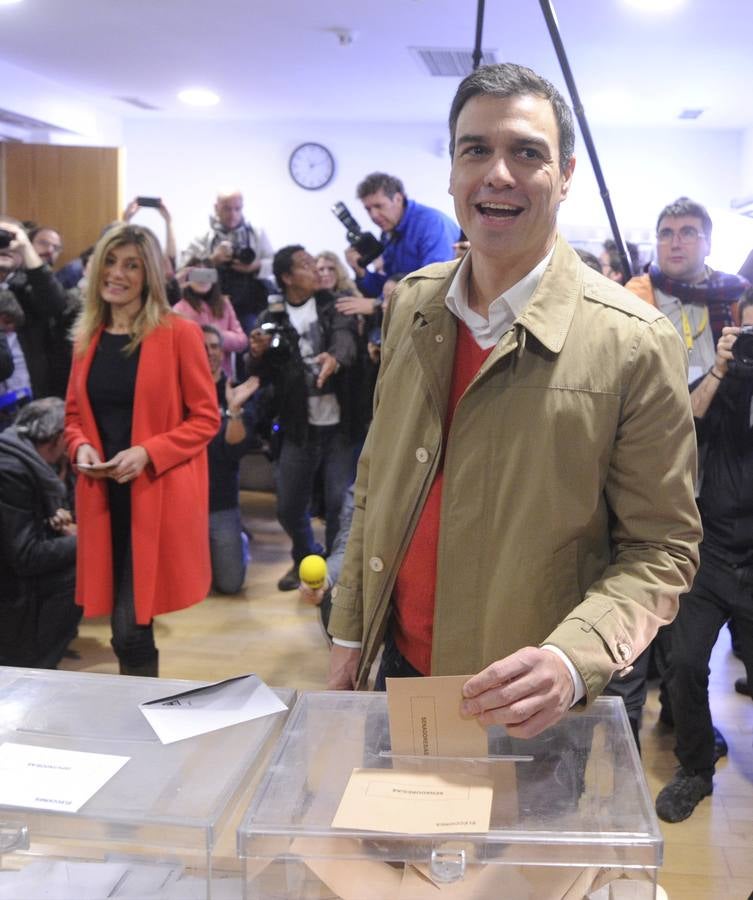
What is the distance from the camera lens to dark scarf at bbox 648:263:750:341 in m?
2.69

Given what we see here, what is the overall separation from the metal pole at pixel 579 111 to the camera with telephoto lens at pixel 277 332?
2.04 meters

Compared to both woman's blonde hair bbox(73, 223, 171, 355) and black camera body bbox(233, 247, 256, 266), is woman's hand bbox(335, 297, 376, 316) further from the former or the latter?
woman's blonde hair bbox(73, 223, 171, 355)

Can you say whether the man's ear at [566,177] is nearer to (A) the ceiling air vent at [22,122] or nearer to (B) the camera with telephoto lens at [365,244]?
(B) the camera with telephoto lens at [365,244]

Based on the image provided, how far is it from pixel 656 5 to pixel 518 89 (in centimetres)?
416

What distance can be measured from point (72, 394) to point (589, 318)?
184 centimetres

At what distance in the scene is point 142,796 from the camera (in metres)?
0.80

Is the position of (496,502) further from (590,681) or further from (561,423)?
(590,681)

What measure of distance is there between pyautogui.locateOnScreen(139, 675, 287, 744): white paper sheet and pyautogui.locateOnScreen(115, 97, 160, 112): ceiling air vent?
7.60 meters

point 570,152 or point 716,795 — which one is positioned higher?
point 570,152

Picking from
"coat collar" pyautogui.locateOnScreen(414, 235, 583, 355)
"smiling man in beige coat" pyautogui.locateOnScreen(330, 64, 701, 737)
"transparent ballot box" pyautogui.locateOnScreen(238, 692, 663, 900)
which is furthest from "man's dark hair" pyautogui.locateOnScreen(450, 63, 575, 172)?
"transparent ballot box" pyautogui.locateOnScreen(238, 692, 663, 900)

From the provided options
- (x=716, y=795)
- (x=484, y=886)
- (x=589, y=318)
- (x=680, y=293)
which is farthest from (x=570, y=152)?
(x=716, y=795)

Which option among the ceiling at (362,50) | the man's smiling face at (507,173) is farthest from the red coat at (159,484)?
the ceiling at (362,50)

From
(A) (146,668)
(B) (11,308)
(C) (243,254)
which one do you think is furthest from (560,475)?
(C) (243,254)

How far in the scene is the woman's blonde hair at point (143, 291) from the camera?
2.43 m
